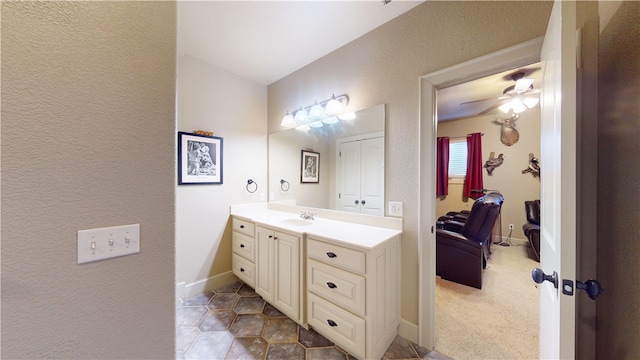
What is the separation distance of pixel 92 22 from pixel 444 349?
2654mm

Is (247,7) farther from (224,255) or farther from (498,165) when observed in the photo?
(498,165)

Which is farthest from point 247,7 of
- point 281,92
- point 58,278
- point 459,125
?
point 459,125

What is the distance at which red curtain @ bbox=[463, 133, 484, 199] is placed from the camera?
14.2 ft

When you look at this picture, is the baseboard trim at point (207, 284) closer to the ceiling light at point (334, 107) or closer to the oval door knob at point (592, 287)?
the ceiling light at point (334, 107)

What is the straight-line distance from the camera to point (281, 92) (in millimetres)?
2840

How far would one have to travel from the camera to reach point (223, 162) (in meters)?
2.58

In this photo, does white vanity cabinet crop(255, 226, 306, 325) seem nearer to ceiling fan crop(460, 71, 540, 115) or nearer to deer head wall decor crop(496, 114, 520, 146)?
ceiling fan crop(460, 71, 540, 115)

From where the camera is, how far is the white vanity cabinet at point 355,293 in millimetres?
1405

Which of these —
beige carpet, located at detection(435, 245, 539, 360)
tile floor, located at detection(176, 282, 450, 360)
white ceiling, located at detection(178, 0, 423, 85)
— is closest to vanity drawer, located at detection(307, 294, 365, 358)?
tile floor, located at detection(176, 282, 450, 360)

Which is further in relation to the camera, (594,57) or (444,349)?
(444,349)

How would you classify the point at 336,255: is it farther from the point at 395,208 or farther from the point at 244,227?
the point at 244,227

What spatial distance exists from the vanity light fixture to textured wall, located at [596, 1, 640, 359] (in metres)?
1.53

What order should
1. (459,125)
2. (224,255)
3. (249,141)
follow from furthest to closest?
(459,125)
(249,141)
(224,255)

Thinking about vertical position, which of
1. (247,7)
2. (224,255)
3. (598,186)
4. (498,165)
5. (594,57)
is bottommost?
(224,255)
